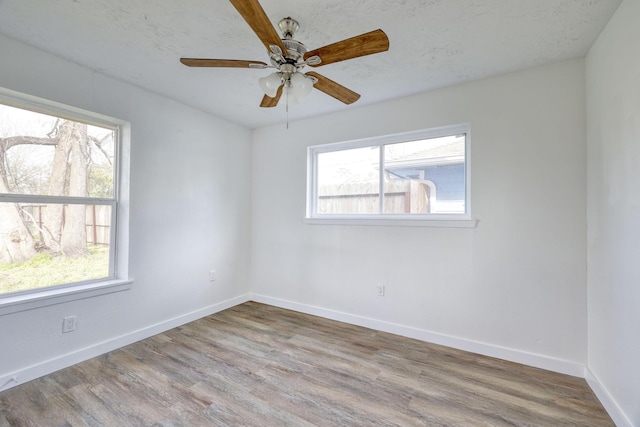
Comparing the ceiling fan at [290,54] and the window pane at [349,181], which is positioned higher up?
the ceiling fan at [290,54]

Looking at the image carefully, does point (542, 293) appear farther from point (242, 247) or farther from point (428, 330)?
point (242, 247)

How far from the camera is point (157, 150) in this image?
2.77 metres

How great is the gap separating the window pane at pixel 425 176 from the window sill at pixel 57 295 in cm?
264

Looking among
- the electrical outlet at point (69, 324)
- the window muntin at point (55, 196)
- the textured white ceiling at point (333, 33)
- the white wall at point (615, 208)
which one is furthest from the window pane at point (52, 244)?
the white wall at point (615, 208)

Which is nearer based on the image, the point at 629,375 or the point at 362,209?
the point at 629,375

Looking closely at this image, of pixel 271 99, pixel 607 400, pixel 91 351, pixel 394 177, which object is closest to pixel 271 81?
pixel 271 99

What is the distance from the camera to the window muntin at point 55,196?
199 centimetres

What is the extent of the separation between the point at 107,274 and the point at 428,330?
3.00 m

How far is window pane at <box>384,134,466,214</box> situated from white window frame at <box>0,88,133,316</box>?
254 cm

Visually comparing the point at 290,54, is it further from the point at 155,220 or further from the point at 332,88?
the point at 155,220

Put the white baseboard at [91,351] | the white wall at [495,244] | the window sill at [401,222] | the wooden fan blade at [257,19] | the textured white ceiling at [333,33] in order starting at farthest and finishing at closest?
the window sill at [401,222], the white wall at [495,244], the white baseboard at [91,351], the textured white ceiling at [333,33], the wooden fan blade at [257,19]

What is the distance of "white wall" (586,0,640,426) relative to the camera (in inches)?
58.1

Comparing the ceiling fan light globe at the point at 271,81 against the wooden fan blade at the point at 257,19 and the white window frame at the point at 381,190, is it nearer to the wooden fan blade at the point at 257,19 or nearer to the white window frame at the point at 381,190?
the wooden fan blade at the point at 257,19

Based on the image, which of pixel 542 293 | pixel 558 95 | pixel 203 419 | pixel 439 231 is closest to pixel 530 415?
pixel 542 293
